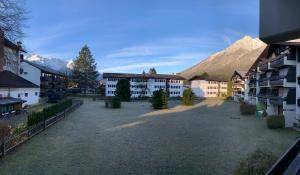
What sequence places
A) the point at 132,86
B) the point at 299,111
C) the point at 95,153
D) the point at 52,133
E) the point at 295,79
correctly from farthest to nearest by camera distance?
the point at 132,86, the point at 295,79, the point at 299,111, the point at 52,133, the point at 95,153

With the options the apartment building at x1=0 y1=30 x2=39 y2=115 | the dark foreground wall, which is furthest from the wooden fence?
the dark foreground wall

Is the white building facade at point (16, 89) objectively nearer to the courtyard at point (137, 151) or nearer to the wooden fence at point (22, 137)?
the wooden fence at point (22, 137)

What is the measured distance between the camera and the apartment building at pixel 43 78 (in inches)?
2464

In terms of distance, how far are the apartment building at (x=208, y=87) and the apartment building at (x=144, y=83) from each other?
9.51m

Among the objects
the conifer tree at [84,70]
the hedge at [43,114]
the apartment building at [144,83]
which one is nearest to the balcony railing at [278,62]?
the hedge at [43,114]

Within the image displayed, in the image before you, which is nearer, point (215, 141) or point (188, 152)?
point (188, 152)

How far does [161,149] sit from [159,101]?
34121mm

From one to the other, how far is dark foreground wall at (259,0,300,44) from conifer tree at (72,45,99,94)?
323ft

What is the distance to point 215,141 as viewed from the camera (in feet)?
67.4

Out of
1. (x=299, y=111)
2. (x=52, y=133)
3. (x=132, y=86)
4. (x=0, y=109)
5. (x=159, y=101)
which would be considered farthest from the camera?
(x=132, y=86)

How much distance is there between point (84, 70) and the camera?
3861 inches

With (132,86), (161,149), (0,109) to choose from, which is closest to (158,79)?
(132,86)

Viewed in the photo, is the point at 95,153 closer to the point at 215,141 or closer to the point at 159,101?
the point at 215,141

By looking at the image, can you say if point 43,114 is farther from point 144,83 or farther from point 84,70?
point 84,70
